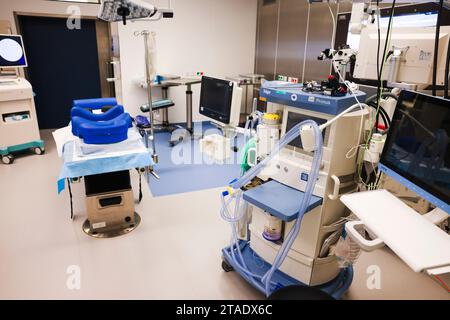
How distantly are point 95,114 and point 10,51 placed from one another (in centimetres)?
216

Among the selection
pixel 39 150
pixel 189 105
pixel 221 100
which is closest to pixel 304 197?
pixel 221 100

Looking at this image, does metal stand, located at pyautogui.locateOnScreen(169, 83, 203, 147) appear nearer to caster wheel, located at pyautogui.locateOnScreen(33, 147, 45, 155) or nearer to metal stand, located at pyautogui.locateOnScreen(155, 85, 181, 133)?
Answer: metal stand, located at pyautogui.locateOnScreen(155, 85, 181, 133)

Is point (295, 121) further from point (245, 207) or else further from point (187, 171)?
point (187, 171)

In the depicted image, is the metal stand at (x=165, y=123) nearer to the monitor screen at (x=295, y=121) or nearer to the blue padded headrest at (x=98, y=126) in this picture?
the blue padded headrest at (x=98, y=126)

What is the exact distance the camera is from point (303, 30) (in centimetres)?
496

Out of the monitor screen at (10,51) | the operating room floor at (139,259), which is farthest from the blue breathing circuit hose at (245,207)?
the monitor screen at (10,51)

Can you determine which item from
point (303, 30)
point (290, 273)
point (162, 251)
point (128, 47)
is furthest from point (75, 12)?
point (290, 273)

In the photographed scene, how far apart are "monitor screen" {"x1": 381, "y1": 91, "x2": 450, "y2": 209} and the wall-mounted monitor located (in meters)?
1.55

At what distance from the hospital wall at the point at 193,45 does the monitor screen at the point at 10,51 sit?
1534 millimetres

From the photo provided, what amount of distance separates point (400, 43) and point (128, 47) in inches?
175

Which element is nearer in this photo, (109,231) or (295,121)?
(295,121)

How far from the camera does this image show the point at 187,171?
3934 mm

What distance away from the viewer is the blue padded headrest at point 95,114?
107 inches

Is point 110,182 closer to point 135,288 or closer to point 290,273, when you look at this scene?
point 135,288
